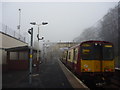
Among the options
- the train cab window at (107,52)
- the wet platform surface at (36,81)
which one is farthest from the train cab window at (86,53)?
the wet platform surface at (36,81)

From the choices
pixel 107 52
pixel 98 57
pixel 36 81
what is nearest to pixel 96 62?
pixel 98 57

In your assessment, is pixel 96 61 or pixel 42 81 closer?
pixel 96 61

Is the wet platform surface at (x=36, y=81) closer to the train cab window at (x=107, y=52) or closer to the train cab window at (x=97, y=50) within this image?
the train cab window at (x=97, y=50)

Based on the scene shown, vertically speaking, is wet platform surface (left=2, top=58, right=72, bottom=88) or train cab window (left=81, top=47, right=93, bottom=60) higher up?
train cab window (left=81, top=47, right=93, bottom=60)

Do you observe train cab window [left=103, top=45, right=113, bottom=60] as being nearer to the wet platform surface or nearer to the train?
the train

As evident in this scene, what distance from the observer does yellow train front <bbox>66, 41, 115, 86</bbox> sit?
1158 centimetres

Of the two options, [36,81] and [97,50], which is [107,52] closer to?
[97,50]

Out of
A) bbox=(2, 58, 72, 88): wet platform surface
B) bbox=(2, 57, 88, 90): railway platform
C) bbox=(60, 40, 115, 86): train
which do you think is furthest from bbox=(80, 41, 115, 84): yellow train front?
bbox=(2, 58, 72, 88): wet platform surface

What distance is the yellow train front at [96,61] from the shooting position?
11578 millimetres

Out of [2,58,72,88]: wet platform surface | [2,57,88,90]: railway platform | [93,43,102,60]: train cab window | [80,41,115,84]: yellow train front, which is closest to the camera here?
[2,57,88,90]: railway platform

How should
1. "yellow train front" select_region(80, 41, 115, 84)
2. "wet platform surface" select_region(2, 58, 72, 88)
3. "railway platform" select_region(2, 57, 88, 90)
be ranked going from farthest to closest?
1. "yellow train front" select_region(80, 41, 115, 84)
2. "wet platform surface" select_region(2, 58, 72, 88)
3. "railway platform" select_region(2, 57, 88, 90)

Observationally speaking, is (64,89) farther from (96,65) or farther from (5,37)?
(5,37)

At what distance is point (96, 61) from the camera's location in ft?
38.3

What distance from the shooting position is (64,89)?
31.5 ft
